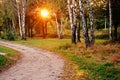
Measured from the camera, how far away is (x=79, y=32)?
50062mm

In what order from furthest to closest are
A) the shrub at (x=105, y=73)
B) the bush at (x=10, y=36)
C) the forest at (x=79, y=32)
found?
the bush at (x=10, y=36) → the forest at (x=79, y=32) → the shrub at (x=105, y=73)

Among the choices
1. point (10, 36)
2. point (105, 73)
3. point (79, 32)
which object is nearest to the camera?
point (105, 73)

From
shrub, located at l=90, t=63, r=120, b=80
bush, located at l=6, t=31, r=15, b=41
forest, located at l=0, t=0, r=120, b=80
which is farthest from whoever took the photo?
bush, located at l=6, t=31, r=15, b=41

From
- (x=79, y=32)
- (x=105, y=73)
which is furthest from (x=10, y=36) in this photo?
(x=105, y=73)

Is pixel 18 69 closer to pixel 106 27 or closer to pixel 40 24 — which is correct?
pixel 106 27

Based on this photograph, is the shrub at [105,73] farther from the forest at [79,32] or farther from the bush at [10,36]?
the bush at [10,36]

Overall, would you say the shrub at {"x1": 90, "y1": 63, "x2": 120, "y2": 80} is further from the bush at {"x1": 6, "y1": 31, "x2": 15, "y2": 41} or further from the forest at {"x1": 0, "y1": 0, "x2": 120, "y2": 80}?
the bush at {"x1": 6, "y1": 31, "x2": 15, "y2": 41}

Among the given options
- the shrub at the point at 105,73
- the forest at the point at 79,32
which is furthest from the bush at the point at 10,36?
the shrub at the point at 105,73

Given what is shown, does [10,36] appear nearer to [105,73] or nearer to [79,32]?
[79,32]

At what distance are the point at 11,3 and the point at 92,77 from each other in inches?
1947

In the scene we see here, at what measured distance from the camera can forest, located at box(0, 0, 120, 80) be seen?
1801 centimetres

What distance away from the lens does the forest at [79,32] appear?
709 inches

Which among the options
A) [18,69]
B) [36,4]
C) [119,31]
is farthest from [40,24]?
[18,69]

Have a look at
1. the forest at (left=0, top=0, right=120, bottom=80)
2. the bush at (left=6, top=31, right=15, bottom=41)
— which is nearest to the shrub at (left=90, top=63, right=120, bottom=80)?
the forest at (left=0, top=0, right=120, bottom=80)
